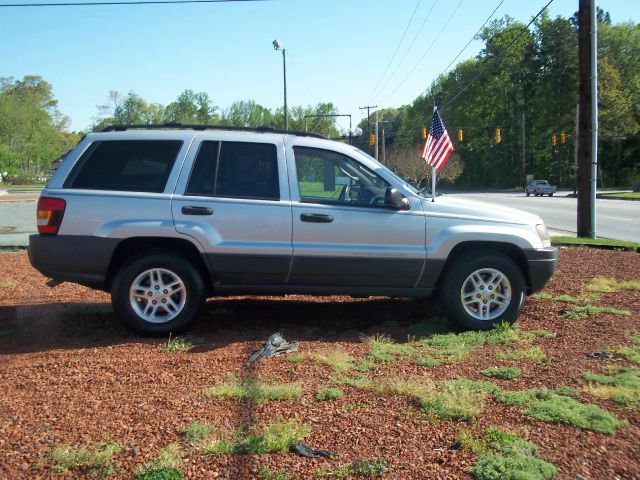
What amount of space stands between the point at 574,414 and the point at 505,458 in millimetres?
790

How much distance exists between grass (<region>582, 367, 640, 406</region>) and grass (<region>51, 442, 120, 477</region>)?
3.08 meters

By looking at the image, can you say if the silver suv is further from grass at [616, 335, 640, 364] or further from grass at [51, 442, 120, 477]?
grass at [51, 442, 120, 477]

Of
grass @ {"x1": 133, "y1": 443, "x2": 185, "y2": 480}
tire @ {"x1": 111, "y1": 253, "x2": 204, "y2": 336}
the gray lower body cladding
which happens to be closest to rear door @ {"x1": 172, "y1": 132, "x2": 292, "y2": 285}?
tire @ {"x1": 111, "y1": 253, "x2": 204, "y2": 336}

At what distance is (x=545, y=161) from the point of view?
262 ft

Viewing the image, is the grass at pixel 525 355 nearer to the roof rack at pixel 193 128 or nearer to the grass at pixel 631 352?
the grass at pixel 631 352

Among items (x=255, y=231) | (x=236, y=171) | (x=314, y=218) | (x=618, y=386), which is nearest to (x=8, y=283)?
(x=236, y=171)

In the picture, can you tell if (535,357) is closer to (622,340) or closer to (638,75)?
(622,340)

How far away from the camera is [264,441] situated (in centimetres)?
342

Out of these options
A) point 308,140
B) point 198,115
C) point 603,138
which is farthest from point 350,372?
point 603,138

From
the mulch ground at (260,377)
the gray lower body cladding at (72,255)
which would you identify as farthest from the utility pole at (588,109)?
the gray lower body cladding at (72,255)

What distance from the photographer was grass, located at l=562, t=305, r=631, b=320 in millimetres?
6328

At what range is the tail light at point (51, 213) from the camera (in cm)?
562

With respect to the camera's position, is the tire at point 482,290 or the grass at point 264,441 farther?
the tire at point 482,290

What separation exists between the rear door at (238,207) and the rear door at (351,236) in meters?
0.13
